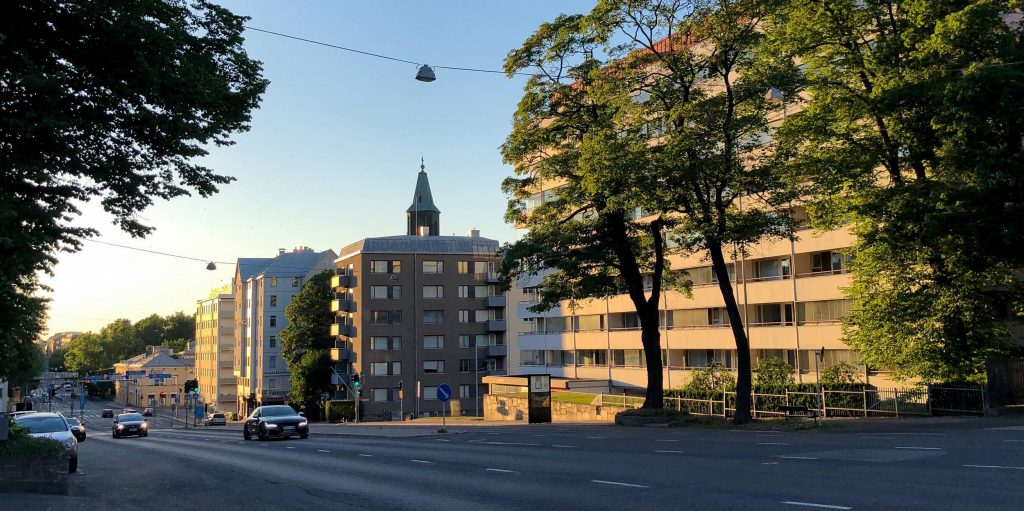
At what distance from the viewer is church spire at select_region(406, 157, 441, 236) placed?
10419cm

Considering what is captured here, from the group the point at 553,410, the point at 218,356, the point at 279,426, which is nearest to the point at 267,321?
the point at 218,356

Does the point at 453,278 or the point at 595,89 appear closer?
the point at 595,89

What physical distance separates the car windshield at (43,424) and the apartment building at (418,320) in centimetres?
5764

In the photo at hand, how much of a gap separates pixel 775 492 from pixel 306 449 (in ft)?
54.8

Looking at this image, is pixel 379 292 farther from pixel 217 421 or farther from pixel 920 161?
pixel 920 161

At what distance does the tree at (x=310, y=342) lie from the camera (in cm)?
8250

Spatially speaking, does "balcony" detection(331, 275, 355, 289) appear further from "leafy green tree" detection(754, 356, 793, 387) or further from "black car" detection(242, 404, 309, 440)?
"black car" detection(242, 404, 309, 440)

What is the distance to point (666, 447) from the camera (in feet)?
61.6

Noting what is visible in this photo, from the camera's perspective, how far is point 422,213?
104312 millimetres

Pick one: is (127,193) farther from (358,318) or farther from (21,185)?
(358,318)

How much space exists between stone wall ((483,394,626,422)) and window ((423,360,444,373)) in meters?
32.8

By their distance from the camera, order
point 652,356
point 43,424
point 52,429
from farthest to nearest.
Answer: point 652,356 → point 43,424 → point 52,429

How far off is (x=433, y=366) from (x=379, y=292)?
972cm

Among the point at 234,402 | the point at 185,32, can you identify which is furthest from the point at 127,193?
the point at 234,402
